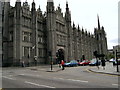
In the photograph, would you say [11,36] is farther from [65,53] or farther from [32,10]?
[65,53]

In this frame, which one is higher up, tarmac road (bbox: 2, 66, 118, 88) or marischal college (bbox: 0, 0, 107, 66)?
marischal college (bbox: 0, 0, 107, 66)

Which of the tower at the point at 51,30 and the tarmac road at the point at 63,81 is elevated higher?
the tower at the point at 51,30

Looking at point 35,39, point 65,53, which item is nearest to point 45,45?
point 35,39

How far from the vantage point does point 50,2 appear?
48.5 metres

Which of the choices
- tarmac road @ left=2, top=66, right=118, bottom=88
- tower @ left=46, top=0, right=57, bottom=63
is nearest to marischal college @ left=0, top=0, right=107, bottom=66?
tower @ left=46, top=0, right=57, bottom=63

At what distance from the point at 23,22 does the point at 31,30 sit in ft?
12.1

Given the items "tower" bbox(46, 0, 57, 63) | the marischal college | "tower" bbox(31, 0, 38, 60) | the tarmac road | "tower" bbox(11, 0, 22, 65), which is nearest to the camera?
the tarmac road

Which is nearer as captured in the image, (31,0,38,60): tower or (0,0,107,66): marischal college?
(0,0,107,66): marischal college

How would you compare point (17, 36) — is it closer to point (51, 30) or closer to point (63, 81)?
point (51, 30)

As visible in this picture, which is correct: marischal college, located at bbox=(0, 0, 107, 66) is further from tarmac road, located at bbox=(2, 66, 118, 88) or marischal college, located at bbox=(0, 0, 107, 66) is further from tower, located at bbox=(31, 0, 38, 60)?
tarmac road, located at bbox=(2, 66, 118, 88)

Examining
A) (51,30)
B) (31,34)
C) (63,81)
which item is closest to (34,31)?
(31,34)

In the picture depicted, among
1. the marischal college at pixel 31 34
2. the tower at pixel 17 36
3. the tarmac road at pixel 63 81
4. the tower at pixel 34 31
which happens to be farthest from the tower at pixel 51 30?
the tarmac road at pixel 63 81

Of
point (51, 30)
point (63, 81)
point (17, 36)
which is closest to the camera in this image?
point (63, 81)

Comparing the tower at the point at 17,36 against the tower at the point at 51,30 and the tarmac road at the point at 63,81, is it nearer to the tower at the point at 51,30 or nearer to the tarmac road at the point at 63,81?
the tower at the point at 51,30
